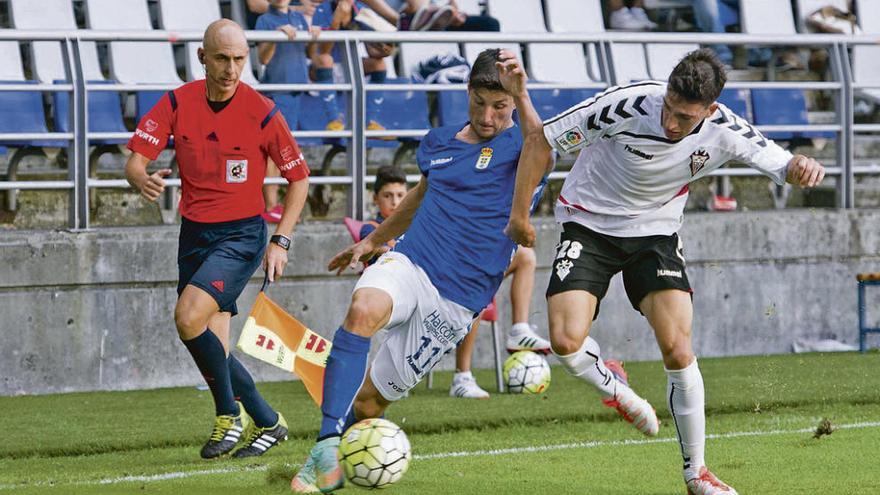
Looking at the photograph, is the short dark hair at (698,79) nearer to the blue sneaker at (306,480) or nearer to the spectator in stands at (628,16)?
the blue sneaker at (306,480)

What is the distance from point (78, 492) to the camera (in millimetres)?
7086

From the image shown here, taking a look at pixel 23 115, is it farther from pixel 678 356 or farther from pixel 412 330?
pixel 678 356

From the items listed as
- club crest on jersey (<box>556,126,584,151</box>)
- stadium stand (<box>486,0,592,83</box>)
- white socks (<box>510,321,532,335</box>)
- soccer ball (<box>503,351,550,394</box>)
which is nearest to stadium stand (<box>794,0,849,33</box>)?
stadium stand (<box>486,0,592,83</box>)

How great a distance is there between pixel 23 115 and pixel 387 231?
16.6ft

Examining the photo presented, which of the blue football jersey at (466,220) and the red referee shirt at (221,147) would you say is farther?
the red referee shirt at (221,147)

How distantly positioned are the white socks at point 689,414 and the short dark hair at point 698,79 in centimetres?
122

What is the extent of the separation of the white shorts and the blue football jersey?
0.19ft

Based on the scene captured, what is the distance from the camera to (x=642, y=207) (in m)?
6.96

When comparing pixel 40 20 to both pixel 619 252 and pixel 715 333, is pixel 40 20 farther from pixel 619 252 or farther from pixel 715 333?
pixel 619 252

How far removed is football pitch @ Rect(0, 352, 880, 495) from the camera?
7.20 metres

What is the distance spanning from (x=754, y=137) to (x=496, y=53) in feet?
4.24

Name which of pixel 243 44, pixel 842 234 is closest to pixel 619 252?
pixel 243 44

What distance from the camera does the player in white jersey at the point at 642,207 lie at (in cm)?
666

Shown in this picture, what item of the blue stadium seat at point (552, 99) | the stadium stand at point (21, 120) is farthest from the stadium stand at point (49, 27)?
the blue stadium seat at point (552, 99)
